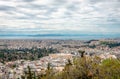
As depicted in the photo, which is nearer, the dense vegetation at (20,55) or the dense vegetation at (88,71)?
the dense vegetation at (88,71)

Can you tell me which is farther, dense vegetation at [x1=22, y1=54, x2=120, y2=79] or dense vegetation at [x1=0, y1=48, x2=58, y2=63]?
dense vegetation at [x1=0, y1=48, x2=58, y2=63]

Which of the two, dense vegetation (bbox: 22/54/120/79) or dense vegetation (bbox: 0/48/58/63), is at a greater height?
dense vegetation (bbox: 22/54/120/79)

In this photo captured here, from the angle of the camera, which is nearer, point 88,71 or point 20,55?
point 88,71

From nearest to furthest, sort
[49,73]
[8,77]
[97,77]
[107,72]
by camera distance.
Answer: [97,77]
[107,72]
[49,73]
[8,77]

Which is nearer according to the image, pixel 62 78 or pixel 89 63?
pixel 89 63

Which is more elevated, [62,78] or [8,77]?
[62,78]

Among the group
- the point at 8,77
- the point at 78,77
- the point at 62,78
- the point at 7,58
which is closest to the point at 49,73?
the point at 62,78

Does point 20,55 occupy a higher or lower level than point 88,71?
lower

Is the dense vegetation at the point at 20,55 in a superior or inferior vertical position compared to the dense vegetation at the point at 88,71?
inferior

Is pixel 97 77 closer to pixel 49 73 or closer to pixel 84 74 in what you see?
pixel 84 74

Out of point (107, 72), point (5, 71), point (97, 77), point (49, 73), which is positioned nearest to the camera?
point (97, 77)
